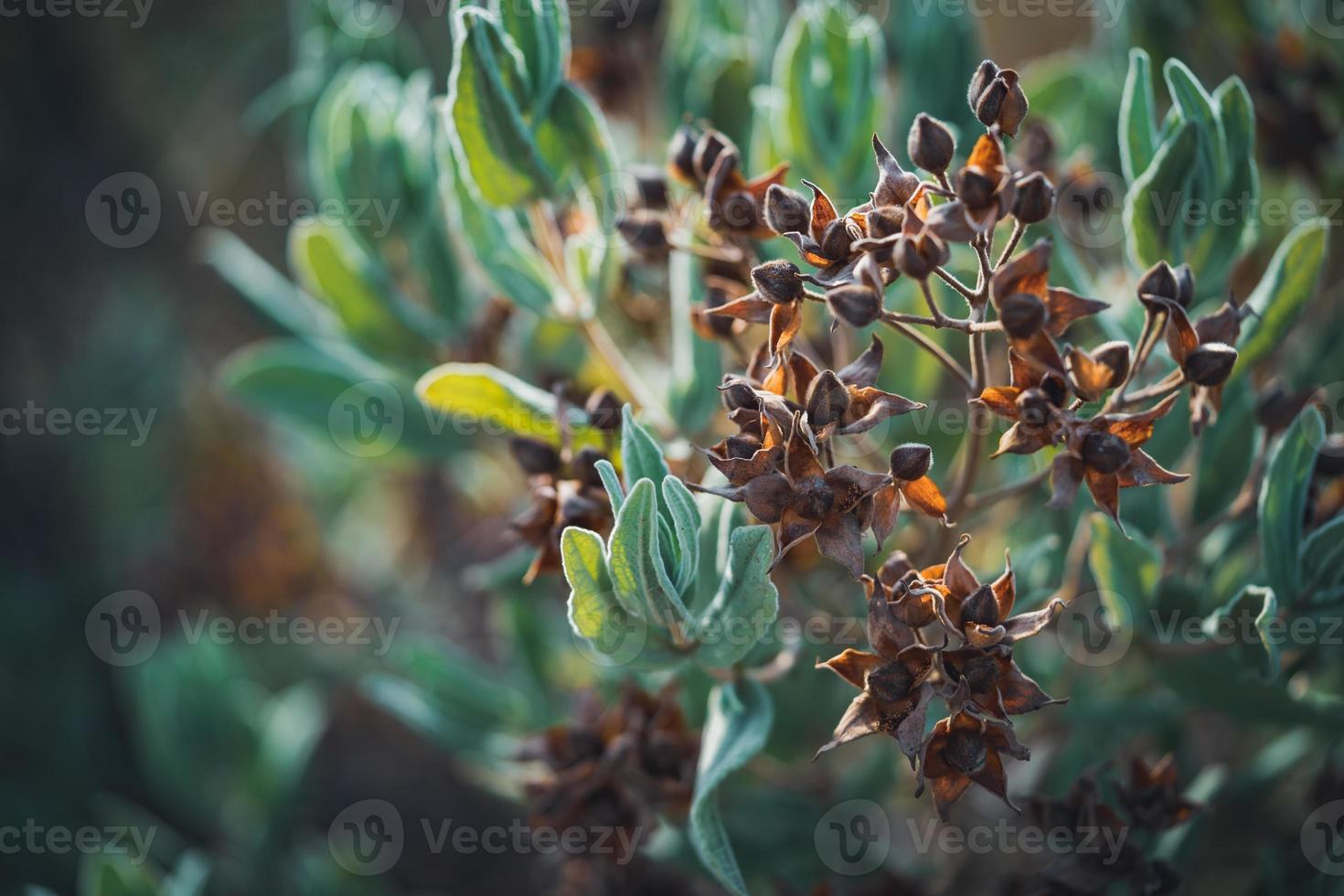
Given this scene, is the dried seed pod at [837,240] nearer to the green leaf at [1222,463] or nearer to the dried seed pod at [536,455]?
the dried seed pod at [536,455]

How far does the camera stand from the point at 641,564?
83 centimetres

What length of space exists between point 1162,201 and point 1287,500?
0.28 m

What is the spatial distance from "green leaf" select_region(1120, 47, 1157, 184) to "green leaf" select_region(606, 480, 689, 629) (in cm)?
55

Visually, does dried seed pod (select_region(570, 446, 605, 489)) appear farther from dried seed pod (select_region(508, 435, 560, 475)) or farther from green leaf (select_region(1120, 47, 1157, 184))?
green leaf (select_region(1120, 47, 1157, 184))

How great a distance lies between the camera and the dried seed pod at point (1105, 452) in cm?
76

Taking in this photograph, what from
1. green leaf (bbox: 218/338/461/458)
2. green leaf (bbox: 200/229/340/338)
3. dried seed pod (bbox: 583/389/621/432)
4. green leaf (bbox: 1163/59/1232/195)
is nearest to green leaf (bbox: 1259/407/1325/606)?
green leaf (bbox: 1163/59/1232/195)

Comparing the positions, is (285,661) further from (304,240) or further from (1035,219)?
(1035,219)

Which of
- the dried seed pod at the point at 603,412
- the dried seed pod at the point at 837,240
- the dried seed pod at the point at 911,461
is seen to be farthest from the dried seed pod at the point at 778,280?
the dried seed pod at the point at 603,412

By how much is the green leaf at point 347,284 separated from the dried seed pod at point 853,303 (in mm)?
738

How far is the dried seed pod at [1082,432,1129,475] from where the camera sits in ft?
2.49

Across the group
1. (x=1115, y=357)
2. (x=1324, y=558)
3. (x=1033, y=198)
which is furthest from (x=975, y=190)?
(x=1324, y=558)

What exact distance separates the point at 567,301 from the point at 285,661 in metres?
1.18

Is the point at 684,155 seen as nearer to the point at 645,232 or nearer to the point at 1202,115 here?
the point at 645,232

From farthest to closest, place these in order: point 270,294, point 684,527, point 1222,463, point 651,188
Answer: point 270,294 < point 1222,463 < point 651,188 < point 684,527
